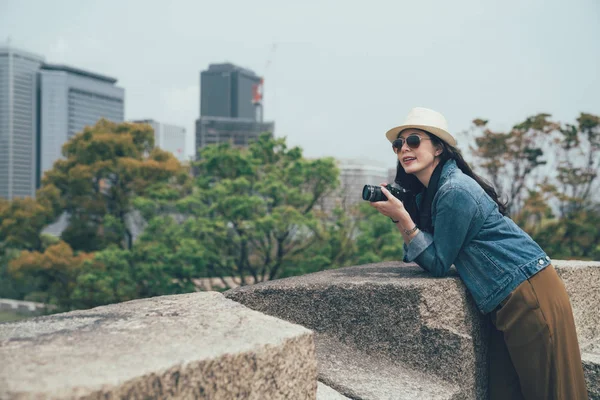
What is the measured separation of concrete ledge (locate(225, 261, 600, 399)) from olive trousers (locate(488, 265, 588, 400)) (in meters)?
0.18

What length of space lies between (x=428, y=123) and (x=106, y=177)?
20282 mm

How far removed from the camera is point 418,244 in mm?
2623

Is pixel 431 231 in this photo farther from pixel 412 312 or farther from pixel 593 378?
pixel 593 378

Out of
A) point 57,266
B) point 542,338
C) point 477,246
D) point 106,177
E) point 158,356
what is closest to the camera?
point 158,356

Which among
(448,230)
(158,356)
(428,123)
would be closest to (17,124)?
(428,123)

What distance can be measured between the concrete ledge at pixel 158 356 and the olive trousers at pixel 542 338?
996 millimetres

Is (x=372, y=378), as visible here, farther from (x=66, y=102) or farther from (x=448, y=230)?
(x=66, y=102)

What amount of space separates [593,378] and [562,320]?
1.70 feet

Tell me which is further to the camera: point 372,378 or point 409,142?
point 409,142

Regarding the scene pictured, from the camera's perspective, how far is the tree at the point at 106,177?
2056 cm

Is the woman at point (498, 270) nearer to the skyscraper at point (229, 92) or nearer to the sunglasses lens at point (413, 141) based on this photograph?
the sunglasses lens at point (413, 141)

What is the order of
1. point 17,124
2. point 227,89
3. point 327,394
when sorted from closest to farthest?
point 327,394
point 17,124
point 227,89

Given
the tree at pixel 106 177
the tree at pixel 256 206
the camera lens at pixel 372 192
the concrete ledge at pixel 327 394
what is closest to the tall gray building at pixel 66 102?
the tree at pixel 106 177

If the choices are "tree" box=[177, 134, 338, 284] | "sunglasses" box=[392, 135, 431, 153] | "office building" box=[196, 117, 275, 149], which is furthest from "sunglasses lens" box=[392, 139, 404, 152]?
"office building" box=[196, 117, 275, 149]
